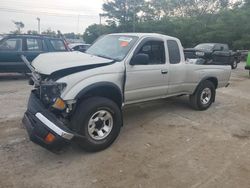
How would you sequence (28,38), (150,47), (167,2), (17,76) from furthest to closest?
1. (167,2)
2. (17,76)
3. (28,38)
4. (150,47)

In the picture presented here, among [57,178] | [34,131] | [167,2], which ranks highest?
[167,2]

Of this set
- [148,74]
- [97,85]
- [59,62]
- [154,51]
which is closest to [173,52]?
[154,51]

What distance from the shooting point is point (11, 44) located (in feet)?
Answer: 30.7

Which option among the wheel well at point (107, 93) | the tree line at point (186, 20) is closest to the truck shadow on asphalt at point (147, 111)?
the wheel well at point (107, 93)

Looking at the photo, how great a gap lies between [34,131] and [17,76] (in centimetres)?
795

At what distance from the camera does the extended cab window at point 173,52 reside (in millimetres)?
5316

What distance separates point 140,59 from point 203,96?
2787mm

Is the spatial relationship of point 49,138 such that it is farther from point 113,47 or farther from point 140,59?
point 113,47

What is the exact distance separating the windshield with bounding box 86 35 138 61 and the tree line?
25.5 meters

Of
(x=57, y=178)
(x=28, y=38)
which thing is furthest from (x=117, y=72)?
(x=28, y=38)

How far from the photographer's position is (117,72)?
4.28m

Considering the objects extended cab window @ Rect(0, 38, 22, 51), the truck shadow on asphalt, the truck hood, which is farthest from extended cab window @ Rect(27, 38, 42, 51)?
the truck hood

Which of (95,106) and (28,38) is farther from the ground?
(28,38)

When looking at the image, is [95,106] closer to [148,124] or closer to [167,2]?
[148,124]
